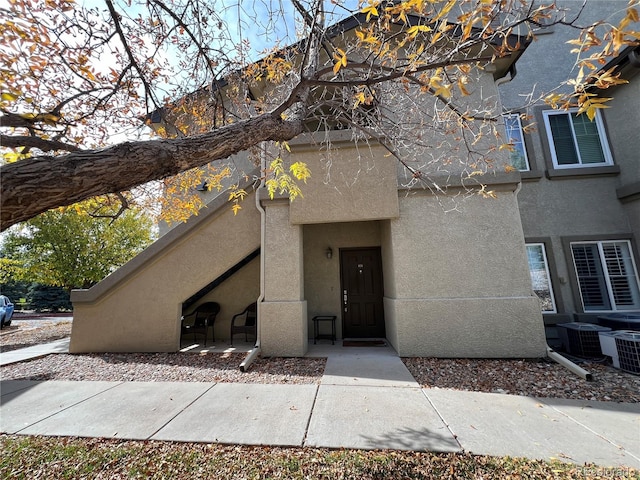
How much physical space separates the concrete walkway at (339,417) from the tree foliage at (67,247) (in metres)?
9.47

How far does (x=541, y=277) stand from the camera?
7.62 metres

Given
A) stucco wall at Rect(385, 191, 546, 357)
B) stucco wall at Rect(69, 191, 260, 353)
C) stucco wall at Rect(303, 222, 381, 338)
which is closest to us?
stucco wall at Rect(385, 191, 546, 357)

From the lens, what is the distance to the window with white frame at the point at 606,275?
724cm

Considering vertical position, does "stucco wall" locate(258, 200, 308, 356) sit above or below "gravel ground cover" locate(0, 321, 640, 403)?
above

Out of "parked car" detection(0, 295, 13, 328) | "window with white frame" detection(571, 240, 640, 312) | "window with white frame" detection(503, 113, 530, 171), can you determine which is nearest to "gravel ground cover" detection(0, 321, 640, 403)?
"window with white frame" detection(571, 240, 640, 312)

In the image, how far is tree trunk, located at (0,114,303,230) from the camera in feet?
6.05

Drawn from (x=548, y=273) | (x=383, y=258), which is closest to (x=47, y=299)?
(x=383, y=258)

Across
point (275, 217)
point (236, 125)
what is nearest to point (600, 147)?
point (275, 217)

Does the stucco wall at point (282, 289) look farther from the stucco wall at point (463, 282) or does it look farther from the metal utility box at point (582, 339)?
the metal utility box at point (582, 339)

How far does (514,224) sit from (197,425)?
23.3 feet

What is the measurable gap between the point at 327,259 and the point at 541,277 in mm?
5994

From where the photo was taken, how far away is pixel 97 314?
6988 mm

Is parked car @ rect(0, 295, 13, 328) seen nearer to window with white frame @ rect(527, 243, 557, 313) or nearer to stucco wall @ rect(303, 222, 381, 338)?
stucco wall @ rect(303, 222, 381, 338)

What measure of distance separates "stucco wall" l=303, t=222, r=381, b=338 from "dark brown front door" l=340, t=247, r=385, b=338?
→ 22cm
